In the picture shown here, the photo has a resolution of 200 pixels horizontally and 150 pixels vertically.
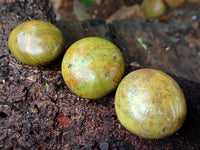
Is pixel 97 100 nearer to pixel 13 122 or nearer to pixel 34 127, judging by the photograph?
pixel 34 127

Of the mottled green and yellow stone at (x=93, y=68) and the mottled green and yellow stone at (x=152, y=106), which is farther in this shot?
the mottled green and yellow stone at (x=93, y=68)

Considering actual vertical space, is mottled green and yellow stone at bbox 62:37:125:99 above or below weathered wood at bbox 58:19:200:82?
above

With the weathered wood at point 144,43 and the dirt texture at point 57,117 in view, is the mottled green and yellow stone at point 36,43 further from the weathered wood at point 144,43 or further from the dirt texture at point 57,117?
the weathered wood at point 144,43

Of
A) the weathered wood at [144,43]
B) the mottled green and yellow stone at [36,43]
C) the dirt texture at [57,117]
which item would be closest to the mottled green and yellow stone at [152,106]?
the dirt texture at [57,117]

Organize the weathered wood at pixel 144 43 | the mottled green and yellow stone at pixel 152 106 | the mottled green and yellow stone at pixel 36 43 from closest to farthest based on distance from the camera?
the mottled green and yellow stone at pixel 152 106 → the mottled green and yellow stone at pixel 36 43 → the weathered wood at pixel 144 43

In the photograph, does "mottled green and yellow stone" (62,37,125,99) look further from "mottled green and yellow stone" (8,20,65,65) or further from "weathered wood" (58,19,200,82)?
"weathered wood" (58,19,200,82)

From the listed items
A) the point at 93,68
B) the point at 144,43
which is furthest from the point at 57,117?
the point at 144,43

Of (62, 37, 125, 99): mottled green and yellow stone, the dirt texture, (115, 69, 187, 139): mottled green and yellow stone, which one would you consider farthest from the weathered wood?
(115, 69, 187, 139): mottled green and yellow stone

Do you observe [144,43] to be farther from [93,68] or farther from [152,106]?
[152,106]
